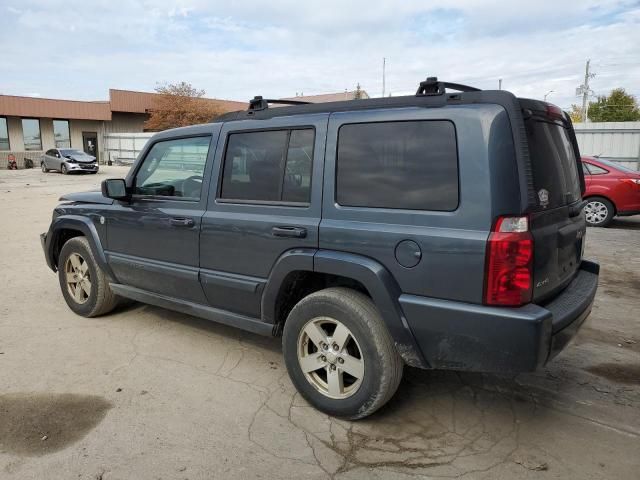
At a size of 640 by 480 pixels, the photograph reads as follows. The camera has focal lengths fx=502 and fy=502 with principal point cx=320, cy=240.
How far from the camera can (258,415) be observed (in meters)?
3.17

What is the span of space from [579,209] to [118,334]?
3.89 meters

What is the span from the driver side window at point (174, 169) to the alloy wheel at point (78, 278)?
112 cm

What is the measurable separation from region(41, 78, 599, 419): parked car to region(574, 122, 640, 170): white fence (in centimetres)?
1533

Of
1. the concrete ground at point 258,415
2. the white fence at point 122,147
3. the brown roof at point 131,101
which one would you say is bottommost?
the concrete ground at point 258,415

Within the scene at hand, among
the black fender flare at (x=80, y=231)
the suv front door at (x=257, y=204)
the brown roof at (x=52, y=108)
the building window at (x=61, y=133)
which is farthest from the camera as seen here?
the building window at (x=61, y=133)

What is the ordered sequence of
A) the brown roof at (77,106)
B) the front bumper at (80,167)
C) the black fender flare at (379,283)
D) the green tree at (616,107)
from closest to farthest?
the black fender flare at (379,283) → the front bumper at (80,167) → the brown roof at (77,106) → the green tree at (616,107)

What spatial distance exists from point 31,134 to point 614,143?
37710 millimetres

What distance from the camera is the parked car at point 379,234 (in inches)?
99.4

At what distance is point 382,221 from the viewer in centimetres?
283

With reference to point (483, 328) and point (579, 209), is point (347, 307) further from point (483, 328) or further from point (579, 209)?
point (579, 209)

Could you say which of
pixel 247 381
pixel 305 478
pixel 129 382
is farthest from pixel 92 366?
pixel 305 478

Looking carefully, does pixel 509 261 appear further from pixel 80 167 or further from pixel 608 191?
pixel 80 167

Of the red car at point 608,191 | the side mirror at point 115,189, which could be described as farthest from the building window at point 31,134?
the side mirror at point 115,189

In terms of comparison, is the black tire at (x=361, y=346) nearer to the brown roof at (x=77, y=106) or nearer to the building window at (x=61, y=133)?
the brown roof at (x=77, y=106)
